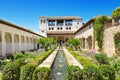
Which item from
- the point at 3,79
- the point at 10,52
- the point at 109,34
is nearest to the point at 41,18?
the point at 10,52

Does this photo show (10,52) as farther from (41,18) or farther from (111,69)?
(41,18)

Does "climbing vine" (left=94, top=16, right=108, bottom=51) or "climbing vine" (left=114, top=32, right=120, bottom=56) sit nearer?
"climbing vine" (left=114, top=32, right=120, bottom=56)

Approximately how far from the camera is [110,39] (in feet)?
60.7

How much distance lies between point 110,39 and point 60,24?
48.7m

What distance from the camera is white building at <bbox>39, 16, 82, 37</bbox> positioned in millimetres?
64938

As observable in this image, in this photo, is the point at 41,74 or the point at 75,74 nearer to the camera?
the point at 41,74

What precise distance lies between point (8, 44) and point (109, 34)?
42.2 ft

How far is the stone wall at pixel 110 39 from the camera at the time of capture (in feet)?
56.6

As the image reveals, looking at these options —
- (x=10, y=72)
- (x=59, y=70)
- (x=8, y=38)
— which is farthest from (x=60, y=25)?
(x=10, y=72)

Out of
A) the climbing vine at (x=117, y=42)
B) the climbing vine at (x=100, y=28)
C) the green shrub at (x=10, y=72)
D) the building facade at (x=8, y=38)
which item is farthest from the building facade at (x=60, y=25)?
the green shrub at (x=10, y=72)

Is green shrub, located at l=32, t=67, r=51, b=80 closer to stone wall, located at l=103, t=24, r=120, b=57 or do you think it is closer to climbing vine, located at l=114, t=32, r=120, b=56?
climbing vine, located at l=114, t=32, r=120, b=56

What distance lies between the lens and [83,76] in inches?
258

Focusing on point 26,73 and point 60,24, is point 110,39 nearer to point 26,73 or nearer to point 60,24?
point 26,73

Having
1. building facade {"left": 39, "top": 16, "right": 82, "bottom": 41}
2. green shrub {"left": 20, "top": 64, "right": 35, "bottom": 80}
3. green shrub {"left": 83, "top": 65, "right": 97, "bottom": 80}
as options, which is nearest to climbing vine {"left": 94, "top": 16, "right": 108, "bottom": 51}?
green shrub {"left": 83, "top": 65, "right": 97, "bottom": 80}
